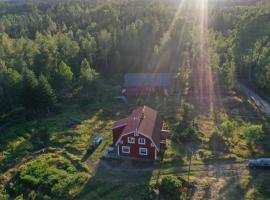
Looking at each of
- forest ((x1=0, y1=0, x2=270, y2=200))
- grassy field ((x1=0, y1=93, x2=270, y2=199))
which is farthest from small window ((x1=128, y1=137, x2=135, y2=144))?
forest ((x1=0, y1=0, x2=270, y2=200))

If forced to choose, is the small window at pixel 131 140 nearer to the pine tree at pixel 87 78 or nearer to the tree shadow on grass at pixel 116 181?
the tree shadow on grass at pixel 116 181

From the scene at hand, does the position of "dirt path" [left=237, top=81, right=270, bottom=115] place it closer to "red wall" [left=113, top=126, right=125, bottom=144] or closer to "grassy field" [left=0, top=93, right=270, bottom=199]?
"grassy field" [left=0, top=93, right=270, bottom=199]

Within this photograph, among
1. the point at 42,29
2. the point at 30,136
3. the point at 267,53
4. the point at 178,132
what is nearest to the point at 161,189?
the point at 178,132

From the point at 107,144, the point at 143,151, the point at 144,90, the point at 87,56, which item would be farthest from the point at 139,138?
the point at 87,56

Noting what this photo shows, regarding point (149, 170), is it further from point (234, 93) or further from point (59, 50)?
point (59, 50)

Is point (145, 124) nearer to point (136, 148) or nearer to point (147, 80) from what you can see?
point (136, 148)
